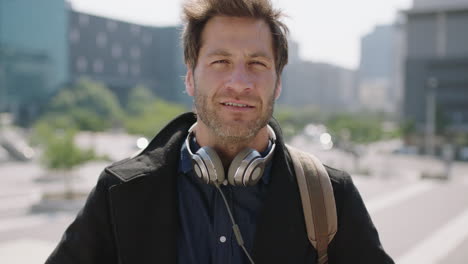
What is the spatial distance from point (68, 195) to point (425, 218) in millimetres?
11704

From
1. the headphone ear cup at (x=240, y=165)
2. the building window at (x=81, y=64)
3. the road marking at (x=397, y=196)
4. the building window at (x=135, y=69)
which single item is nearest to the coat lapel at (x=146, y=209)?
the headphone ear cup at (x=240, y=165)

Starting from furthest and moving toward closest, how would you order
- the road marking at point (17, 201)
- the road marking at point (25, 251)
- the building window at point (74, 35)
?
1. the building window at point (74, 35)
2. the road marking at point (17, 201)
3. the road marking at point (25, 251)

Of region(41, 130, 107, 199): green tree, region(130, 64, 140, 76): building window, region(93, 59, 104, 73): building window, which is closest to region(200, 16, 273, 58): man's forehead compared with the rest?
region(41, 130, 107, 199): green tree

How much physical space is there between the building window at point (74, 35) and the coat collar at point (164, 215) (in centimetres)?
7287

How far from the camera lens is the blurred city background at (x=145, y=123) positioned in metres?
13.6

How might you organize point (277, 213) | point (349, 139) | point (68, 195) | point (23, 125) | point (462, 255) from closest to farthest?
point (277, 213)
point (462, 255)
point (68, 195)
point (349, 139)
point (23, 125)

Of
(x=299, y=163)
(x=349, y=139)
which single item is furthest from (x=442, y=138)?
(x=299, y=163)

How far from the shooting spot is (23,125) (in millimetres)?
61406

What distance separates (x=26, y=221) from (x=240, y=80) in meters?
13.2

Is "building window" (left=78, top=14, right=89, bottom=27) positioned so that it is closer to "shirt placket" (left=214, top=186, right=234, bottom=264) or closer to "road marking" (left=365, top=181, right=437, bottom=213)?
"road marking" (left=365, top=181, right=437, bottom=213)

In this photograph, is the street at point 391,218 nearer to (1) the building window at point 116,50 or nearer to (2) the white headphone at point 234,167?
(2) the white headphone at point 234,167

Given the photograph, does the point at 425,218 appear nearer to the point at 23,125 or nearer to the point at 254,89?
the point at 254,89

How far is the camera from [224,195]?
6.48ft

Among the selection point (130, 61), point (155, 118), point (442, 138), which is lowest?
point (442, 138)
